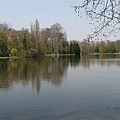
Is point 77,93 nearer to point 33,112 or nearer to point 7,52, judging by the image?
point 33,112

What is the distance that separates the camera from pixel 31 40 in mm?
64125

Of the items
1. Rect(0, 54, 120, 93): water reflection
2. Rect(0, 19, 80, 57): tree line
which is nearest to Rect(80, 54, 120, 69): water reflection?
Rect(0, 54, 120, 93): water reflection

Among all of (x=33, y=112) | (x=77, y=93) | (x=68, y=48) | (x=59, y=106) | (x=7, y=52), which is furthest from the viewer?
(x=68, y=48)

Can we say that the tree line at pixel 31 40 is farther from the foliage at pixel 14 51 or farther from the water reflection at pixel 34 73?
the water reflection at pixel 34 73

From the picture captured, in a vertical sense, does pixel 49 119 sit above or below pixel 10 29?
below

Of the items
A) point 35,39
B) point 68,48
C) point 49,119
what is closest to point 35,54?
point 35,39

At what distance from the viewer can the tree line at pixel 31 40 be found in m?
60.8

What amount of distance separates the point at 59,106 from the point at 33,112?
3.83ft

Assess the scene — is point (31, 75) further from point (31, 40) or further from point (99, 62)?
point (31, 40)

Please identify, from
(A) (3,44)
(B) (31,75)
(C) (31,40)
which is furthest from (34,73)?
(C) (31,40)

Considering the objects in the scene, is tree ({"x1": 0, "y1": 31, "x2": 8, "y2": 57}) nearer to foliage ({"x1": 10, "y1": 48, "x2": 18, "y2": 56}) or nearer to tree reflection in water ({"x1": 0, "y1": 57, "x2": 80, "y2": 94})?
foliage ({"x1": 10, "y1": 48, "x2": 18, "y2": 56})

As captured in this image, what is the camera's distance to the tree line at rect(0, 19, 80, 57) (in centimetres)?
6084

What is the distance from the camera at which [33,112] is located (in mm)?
8336

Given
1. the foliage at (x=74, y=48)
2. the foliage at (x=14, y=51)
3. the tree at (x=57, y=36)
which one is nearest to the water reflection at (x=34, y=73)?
the foliage at (x=14, y=51)
